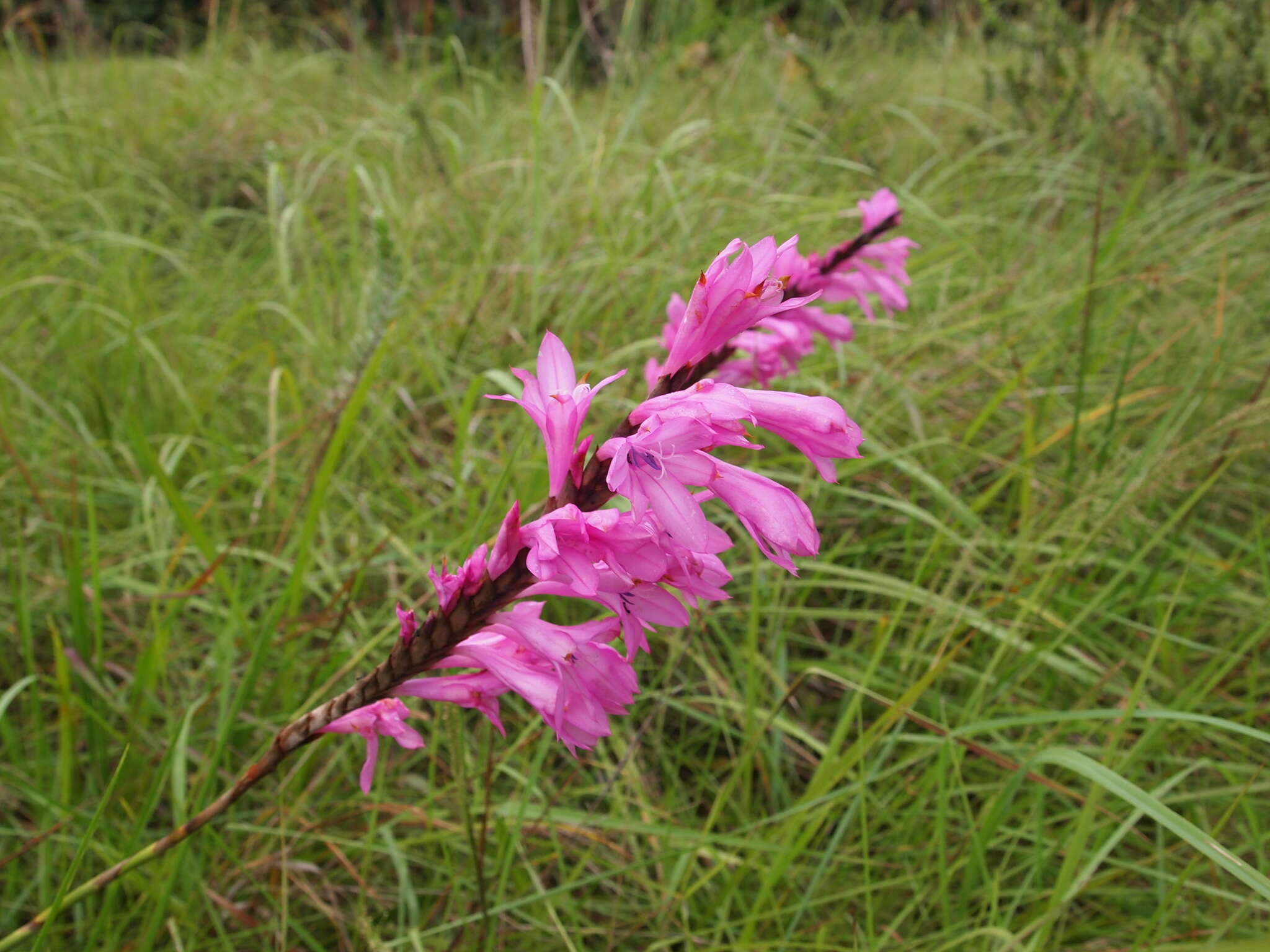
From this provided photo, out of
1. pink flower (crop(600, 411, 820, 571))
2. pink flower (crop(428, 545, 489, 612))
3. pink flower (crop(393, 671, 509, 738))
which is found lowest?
pink flower (crop(393, 671, 509, 738))

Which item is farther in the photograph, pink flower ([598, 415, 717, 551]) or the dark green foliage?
the dark green foliage

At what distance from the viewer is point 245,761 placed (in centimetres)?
149

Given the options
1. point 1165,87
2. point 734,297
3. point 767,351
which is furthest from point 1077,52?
point 734,297

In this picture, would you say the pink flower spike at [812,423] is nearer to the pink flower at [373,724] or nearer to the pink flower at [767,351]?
the pink flower at [373,724]

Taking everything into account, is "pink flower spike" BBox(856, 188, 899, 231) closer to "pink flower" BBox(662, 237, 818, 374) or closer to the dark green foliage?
"pink flower" BBox(662, 237, 818, 374)

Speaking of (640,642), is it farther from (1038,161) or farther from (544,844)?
(1038,161)

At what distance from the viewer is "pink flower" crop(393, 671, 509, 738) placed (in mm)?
815

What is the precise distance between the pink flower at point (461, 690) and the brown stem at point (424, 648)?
0.19 feet

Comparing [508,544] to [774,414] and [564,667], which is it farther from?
[774,414]

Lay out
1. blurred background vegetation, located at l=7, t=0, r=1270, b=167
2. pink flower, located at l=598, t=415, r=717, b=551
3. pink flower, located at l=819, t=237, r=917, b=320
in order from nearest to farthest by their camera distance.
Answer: pink flower, located at l=598, t=415, r=717, b=551
pink flower, located at l=819, t=237, r=917, b=320
blurred background vegetation, located at l=7, t=0, r=1270, b=167

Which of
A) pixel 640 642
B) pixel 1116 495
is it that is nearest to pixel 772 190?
pixel 1116 495

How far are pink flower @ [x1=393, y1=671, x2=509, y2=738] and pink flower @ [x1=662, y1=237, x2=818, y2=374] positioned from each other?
36 centimetres

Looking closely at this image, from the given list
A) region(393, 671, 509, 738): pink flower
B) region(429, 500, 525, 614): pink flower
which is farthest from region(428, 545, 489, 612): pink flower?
region(393, 671, 509, 738): pink flower

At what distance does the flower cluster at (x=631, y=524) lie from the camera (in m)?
0.62
